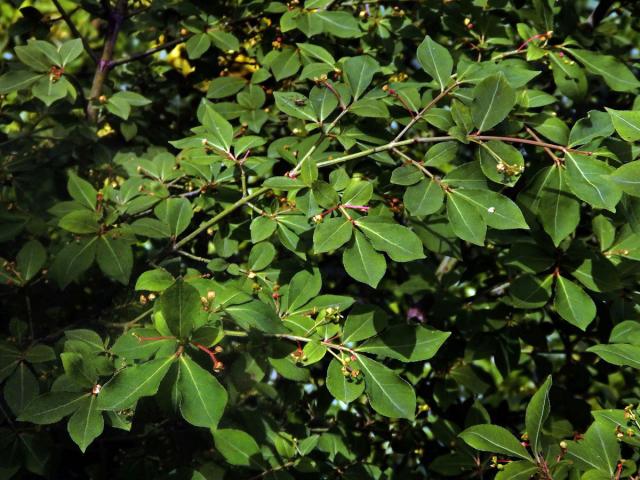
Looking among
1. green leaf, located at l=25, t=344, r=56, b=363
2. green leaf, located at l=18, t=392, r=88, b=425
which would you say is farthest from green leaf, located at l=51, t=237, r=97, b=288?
green leaf, located at l=18, t=392, r=88, b=425

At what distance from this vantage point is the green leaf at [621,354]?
1616 mm

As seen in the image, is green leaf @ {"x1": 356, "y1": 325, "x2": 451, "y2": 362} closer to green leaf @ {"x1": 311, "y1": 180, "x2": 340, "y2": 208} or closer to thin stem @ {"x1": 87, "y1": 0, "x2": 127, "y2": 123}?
green leaf @ {"x1": 311, "y1": 180, "x2": 340, "y2": 208}

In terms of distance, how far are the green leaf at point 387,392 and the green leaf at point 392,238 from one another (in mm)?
242

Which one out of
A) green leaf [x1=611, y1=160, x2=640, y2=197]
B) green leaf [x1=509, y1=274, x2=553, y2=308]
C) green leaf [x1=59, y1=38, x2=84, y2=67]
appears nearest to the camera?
green leaf [x1=611, y1=160, x2=640, y2=197]

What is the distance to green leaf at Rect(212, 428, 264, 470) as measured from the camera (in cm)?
186

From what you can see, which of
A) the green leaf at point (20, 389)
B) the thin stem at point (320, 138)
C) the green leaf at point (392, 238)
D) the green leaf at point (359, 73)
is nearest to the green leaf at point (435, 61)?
the green leaf at point (359, 73)

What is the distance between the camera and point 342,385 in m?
1.66

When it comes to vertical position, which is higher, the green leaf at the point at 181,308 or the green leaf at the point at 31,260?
the green leaf at the point at 181,308

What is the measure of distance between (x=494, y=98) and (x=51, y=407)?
42.6 inches

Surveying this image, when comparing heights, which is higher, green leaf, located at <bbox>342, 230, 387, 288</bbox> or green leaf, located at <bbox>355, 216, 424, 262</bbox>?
green leaf, located at <bbox>355, 216, 424, 262</bbox>

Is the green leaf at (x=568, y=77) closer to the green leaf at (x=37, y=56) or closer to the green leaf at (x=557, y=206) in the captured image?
the green leaf at (x=557, y=206)

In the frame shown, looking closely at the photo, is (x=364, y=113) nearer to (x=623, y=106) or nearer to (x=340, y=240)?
(x=340, y=240)

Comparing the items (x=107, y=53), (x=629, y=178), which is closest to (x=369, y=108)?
(x=629, y=178)

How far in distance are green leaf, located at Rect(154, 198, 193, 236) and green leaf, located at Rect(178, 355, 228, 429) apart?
64cm
